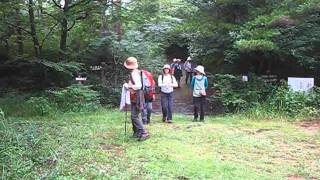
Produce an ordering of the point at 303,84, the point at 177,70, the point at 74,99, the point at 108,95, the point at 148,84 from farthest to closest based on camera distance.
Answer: the point at 177,70, the point at 108,95, the point at 74,99, the point at 303,84, the point at 148,84

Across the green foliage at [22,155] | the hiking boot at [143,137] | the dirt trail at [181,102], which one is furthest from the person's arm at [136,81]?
the dirt trail at [181,102]

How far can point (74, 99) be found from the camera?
1390 cm

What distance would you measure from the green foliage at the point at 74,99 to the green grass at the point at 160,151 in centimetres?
208

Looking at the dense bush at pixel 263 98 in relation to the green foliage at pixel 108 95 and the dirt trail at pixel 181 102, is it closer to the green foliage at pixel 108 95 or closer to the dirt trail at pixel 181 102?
the dirt trail at pixel 181 102

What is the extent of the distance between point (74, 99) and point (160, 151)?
6.67 m

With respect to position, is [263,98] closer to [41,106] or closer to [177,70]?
[41,106]

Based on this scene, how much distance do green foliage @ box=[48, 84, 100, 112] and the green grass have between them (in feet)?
6.84

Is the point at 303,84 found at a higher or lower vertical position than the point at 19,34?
lower

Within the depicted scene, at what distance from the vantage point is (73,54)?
16109 millimetres

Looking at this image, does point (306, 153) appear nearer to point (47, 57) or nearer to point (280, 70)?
point (280, 70)

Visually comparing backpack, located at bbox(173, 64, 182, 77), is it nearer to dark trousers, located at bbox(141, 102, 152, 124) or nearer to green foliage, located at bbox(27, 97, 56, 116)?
green foliage, located at bbox(27, 97, 56, 116)

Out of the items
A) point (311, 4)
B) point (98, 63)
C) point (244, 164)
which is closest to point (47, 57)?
point (98, 63)

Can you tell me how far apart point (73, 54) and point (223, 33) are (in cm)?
556

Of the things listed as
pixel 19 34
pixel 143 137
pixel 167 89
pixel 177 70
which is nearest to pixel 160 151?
pixel 143 137
